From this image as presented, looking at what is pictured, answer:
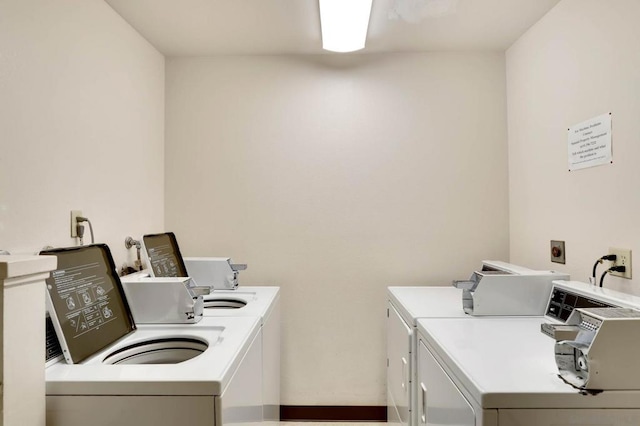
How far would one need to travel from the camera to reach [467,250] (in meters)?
2.66

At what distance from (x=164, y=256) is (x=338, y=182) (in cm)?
117

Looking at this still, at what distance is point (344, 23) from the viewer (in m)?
2.13

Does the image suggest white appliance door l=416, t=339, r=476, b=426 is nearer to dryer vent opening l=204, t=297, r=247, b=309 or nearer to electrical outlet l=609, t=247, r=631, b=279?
electrical outlet l=609, t=247, r=631, b=279

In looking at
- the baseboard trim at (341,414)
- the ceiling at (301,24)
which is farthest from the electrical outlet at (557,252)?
the baseboard trim at (341,414)

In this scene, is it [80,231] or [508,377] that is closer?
[508,377]

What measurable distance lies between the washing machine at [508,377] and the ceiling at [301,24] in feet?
4.78

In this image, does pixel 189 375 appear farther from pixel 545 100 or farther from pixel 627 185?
pixel 545 100

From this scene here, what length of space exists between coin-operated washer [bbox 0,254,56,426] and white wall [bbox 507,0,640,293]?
6.69ft

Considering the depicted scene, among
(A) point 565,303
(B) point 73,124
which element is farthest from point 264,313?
(A) point 565,303

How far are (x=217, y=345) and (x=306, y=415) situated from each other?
1.60 metres

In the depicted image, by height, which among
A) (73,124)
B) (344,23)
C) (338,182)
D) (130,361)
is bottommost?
(130,361)

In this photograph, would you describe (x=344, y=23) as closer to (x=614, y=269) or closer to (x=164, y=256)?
(x=164, y=256)

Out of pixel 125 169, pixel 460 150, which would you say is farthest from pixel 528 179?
pixel 125 169

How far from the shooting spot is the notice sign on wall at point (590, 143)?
173 centimetres
